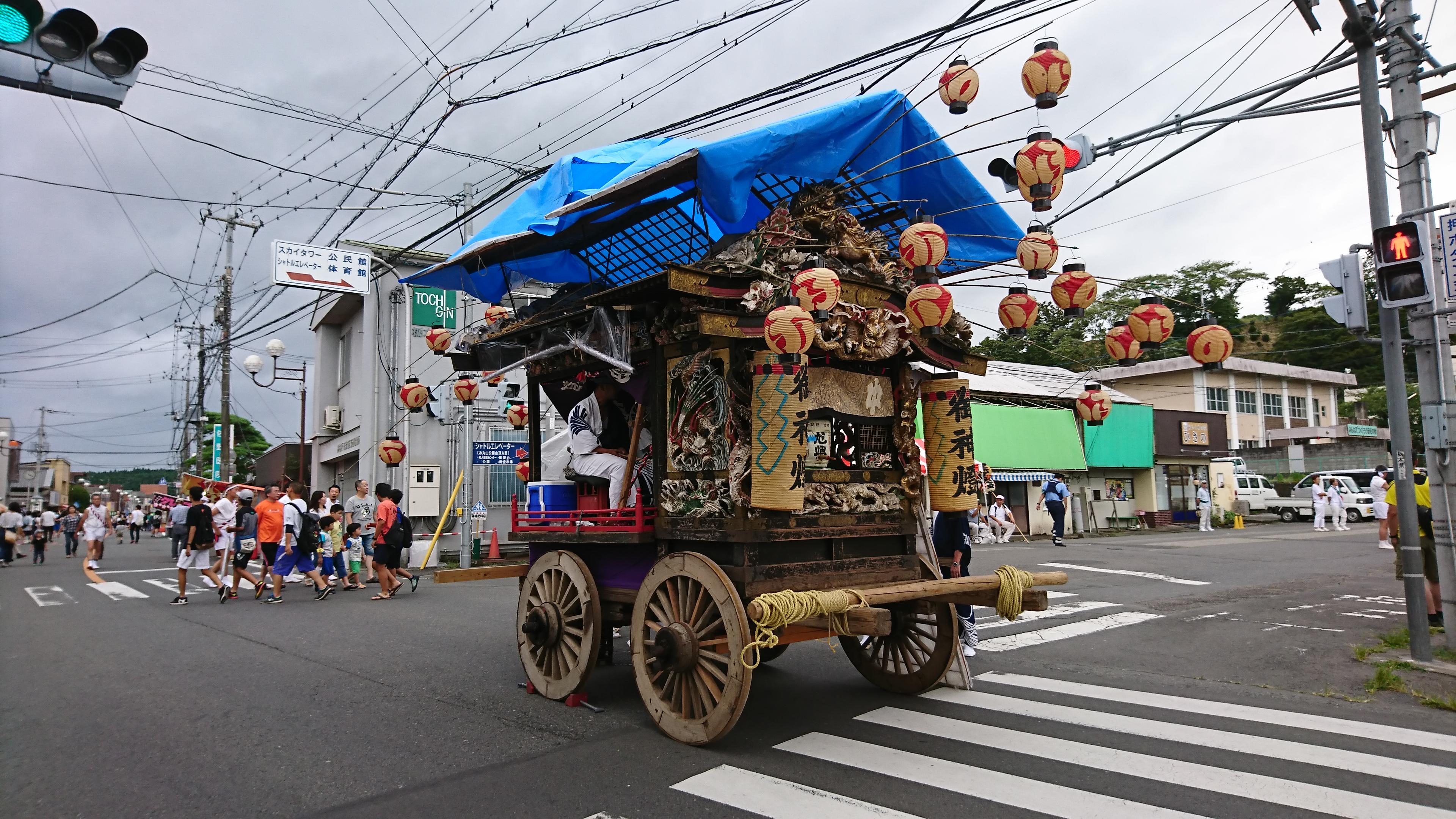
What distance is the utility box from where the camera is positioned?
21.9 m

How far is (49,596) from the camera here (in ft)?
45.2

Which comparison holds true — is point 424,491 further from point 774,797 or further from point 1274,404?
point 1274,404

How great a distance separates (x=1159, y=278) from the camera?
4434 centimetres

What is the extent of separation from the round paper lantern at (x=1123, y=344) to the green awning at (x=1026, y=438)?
17067mm

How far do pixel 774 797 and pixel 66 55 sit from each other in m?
5.85

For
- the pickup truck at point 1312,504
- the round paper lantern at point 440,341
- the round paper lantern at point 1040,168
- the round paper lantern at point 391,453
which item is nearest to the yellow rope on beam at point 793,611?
the round paper lantern at point 1040,168

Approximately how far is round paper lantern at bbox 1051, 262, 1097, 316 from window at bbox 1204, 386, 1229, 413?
36201 millimetres

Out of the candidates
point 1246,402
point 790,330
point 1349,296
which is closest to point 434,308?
point 790,330

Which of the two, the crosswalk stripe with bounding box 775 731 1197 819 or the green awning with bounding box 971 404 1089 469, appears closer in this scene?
the crosswalk stripe with bounding box 775 731 1197 819

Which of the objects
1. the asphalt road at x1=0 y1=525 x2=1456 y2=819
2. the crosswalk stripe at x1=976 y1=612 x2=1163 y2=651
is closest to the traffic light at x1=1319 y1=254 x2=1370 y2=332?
the asphalt road at x1=0 y1=525 x2=1456 y2=819

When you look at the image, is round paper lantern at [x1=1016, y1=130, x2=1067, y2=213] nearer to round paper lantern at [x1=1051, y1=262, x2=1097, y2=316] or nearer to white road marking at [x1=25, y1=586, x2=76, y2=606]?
round paper lantern at [x1=1051, y1=262, x2=1097, y2=316]

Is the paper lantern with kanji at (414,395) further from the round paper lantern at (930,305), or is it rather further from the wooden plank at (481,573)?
the round paper lantern at (930,305)

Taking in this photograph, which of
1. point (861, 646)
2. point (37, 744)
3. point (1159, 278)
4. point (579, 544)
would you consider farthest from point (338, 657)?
point (1159, 278)

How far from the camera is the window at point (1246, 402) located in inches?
1540
